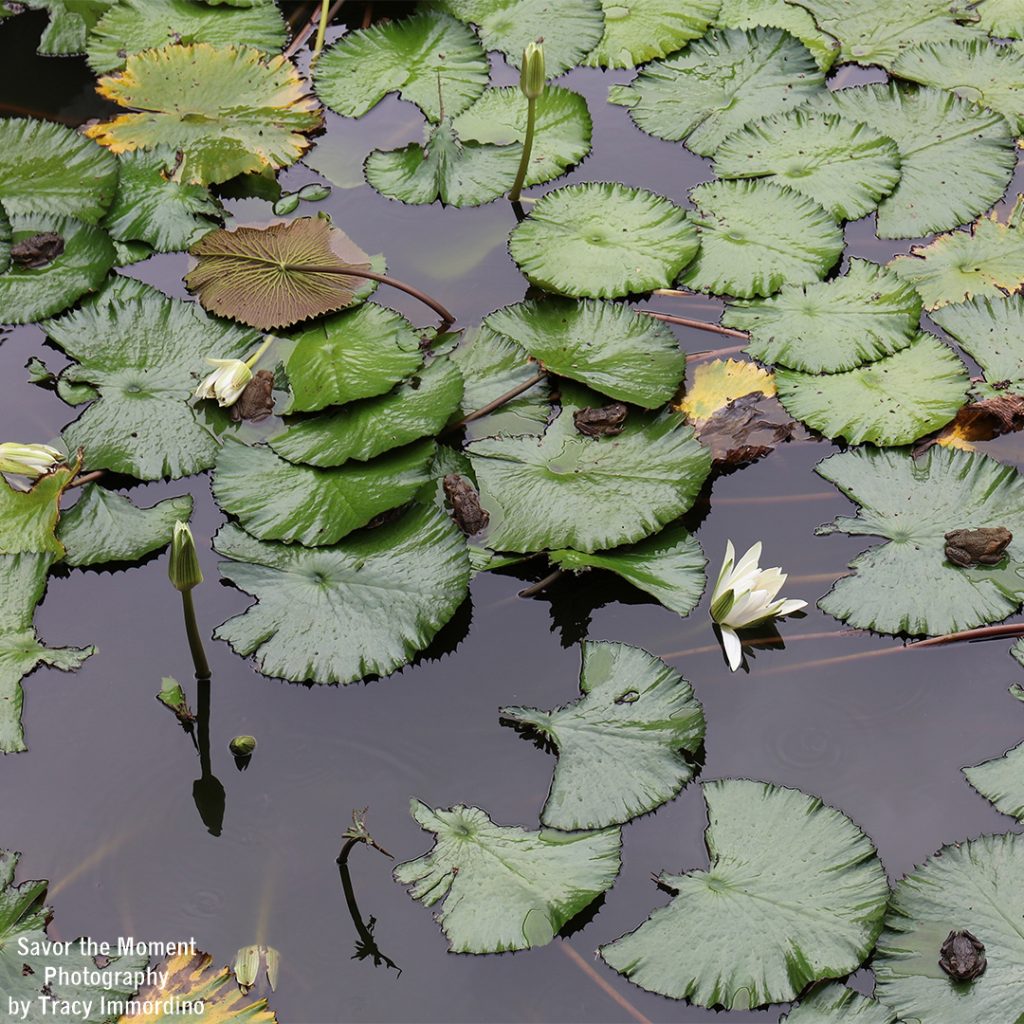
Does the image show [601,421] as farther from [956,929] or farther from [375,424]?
[956,929]

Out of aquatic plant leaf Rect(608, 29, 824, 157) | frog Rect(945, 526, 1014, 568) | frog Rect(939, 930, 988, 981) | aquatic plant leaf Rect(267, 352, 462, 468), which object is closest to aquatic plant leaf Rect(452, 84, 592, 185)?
aquatic plant leaf Rect(608, 29, 824, 157)

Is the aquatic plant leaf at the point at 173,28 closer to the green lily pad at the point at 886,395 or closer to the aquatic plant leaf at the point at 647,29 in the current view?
the aquatic plant leaf at the point at 647,29

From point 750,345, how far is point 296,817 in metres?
1.87

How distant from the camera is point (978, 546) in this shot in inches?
106

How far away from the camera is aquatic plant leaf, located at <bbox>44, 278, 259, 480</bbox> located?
2.99 meters

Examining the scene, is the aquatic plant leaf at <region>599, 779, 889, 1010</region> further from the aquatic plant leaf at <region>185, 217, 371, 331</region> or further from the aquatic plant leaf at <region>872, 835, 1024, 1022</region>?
the aquatic plant leaf at <region>185, 217, 371, 331</region>

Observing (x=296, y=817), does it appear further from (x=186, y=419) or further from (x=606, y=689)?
(x=186, y=419)

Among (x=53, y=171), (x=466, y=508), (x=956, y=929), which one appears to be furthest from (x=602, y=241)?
(x=956, y=929)

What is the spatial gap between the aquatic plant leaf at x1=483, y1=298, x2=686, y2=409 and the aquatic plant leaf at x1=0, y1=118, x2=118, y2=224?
58.1 inches

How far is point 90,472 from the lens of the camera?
2.99 m

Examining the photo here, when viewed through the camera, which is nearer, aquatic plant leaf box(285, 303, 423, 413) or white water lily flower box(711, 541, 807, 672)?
white water lily flower box(711, 541, 807, 672)

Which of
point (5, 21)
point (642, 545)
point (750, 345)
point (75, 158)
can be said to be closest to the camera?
point (642, 545)

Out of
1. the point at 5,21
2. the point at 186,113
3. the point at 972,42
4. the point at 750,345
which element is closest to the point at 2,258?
the point at 186,113

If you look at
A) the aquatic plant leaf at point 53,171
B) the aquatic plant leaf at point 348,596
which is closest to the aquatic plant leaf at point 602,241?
the aquatic plant leaf at point 348,596
